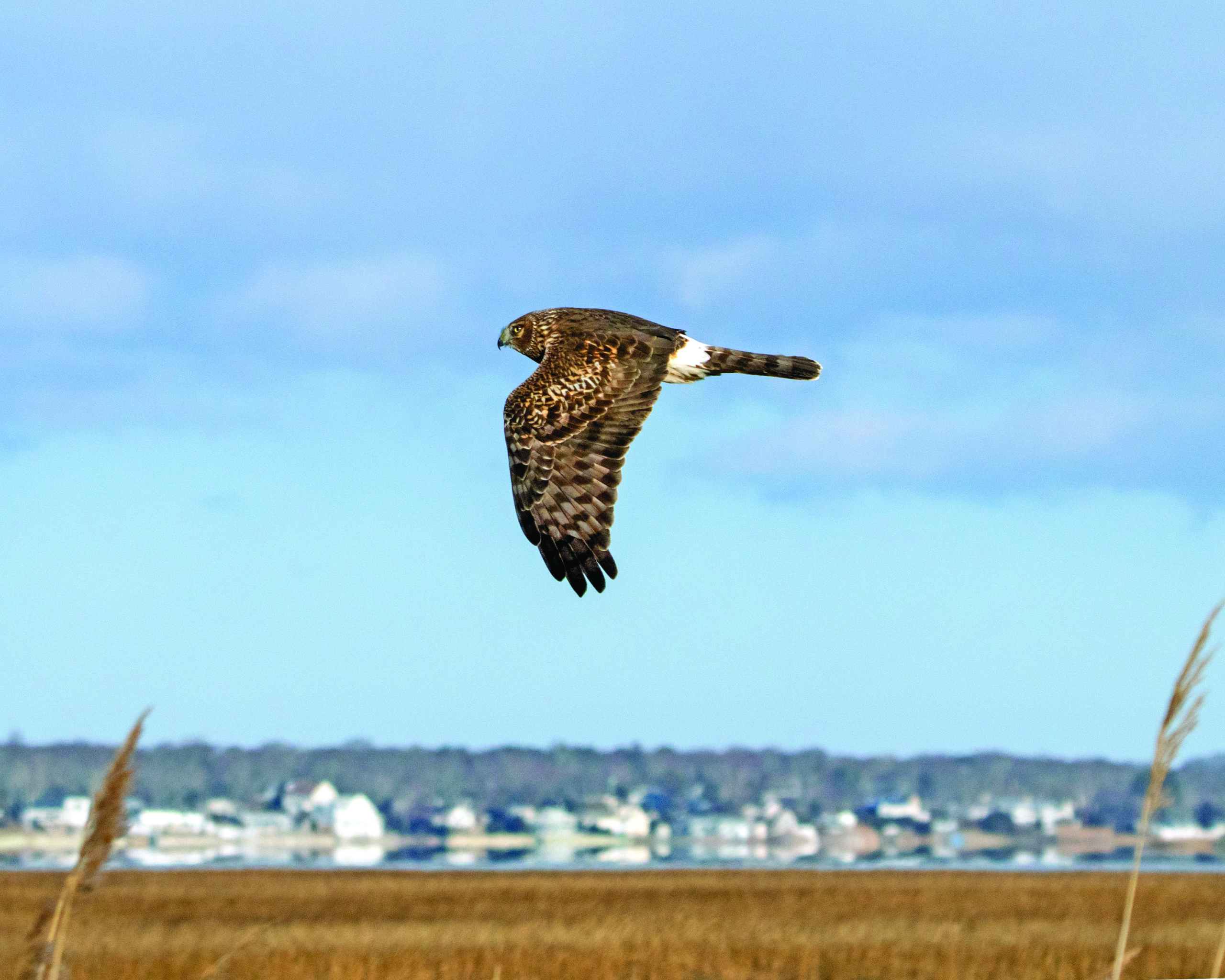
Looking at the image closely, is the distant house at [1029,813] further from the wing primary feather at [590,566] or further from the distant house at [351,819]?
the wing primary feather at [590,566]

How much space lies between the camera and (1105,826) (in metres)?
159

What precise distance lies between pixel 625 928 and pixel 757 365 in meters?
18.5

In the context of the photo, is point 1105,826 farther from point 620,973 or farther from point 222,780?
point 620,973

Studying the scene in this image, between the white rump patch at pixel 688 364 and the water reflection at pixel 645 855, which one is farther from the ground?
the white rump patch at pixel 688 364

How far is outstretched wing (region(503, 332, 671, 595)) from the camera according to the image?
29.0 ft

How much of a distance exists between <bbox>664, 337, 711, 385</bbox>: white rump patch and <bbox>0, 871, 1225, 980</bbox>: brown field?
529 cm

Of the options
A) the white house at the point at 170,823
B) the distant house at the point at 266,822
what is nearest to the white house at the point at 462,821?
the distant house at the point at 266,822

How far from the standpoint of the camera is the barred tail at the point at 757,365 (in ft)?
33.8

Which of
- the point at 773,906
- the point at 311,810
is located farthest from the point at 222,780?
the point at 773,906

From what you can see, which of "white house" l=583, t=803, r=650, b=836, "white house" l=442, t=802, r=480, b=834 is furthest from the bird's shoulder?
"white house" l=442, t=802, r=480, b=834

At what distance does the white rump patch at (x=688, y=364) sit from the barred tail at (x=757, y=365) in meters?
0.04

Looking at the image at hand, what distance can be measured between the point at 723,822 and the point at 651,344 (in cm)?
15744

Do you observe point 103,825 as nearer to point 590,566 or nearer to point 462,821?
point 590,566

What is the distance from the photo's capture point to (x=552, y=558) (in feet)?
28.3
